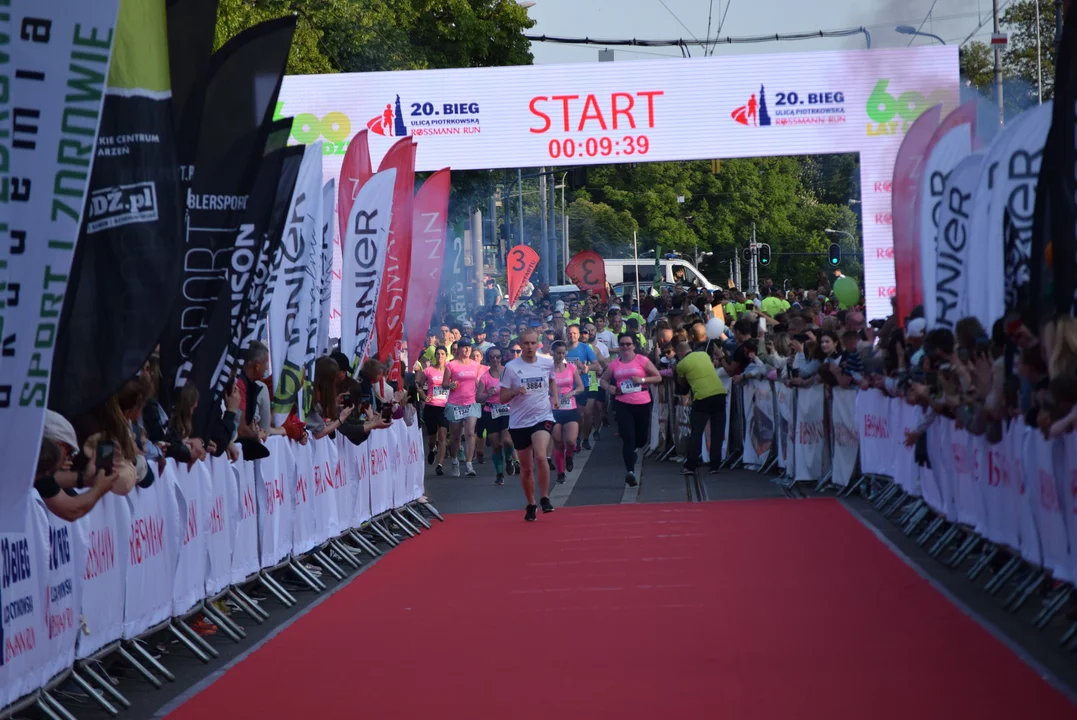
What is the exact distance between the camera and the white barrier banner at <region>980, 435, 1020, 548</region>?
10.6 meters

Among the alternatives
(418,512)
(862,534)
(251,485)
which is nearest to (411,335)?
(418,512)

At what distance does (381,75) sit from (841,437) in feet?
51.6

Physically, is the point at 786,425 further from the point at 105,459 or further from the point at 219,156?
the point at 105,459

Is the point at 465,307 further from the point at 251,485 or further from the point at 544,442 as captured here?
the point at 251,485

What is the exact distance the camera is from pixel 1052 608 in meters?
9.41

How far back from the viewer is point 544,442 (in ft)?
57.0

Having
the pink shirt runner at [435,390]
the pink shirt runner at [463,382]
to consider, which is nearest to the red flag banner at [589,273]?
the pink shirt runner at [435,390]

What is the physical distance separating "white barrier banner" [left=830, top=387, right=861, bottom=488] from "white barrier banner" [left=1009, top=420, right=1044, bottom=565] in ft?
24.7

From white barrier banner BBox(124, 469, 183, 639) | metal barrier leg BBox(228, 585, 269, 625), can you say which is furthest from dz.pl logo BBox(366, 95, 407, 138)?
white barrier banner BBox(124, 469, 183, 639)

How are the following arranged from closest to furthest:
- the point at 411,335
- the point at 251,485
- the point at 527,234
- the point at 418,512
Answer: the point at 251,485, the point at 418,512, the point at 411,335, the point at 527,234

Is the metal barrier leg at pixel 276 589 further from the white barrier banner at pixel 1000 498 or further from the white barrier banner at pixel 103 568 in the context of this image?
the white barrier banner at pixel 1000 498

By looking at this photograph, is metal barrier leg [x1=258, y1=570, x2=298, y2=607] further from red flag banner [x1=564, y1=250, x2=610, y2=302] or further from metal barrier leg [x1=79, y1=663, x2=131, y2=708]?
red flag banner [x1=564, y1=250, x2=610, y2=302]

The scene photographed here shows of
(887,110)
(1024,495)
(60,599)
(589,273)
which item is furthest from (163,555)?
(589,273)

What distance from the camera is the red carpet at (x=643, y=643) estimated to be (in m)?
7.59
